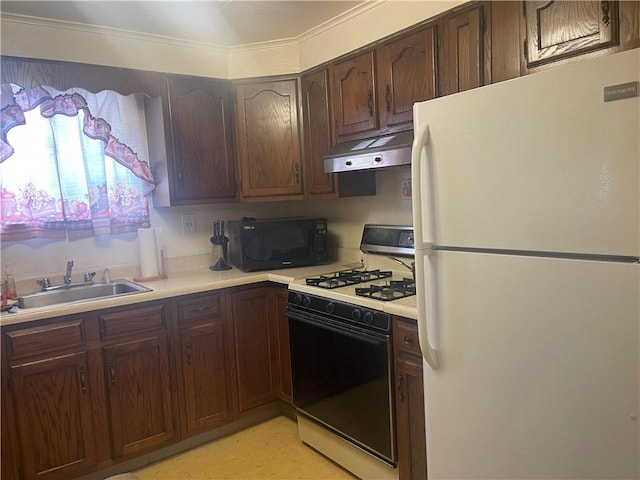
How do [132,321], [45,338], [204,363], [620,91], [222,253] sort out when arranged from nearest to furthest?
[620,91]
[45,338]
[132,321]
[204,363]
[222,253]

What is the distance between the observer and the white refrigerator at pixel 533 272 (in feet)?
3.65

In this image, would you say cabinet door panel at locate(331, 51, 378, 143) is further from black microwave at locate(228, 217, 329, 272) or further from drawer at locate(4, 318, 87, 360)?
drawer at locate(4, 318, 87, 360)

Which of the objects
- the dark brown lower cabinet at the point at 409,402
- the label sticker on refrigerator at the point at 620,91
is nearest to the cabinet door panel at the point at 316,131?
the dark brown lower cabinet at the point at 409,402

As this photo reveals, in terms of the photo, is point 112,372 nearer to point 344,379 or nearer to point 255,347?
point 255,347

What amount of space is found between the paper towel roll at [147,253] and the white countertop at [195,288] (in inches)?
4.3

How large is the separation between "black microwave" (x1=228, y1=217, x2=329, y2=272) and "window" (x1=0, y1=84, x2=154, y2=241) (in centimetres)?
62

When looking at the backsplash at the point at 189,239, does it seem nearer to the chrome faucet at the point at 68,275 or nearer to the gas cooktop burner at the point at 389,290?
the chrome faucet at the point at 68,275

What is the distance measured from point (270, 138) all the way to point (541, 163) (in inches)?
77.4

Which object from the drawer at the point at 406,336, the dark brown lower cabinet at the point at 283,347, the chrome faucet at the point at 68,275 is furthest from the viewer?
the dark brown lower cabinet at the point at 283,347

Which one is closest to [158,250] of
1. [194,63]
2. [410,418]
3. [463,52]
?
[194,63]

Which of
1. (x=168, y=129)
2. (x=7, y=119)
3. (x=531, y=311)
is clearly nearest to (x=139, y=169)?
(x=168, y=129)

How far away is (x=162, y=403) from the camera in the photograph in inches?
95.2

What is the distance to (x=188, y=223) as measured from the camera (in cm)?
309

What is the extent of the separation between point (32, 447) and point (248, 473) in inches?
39.2
